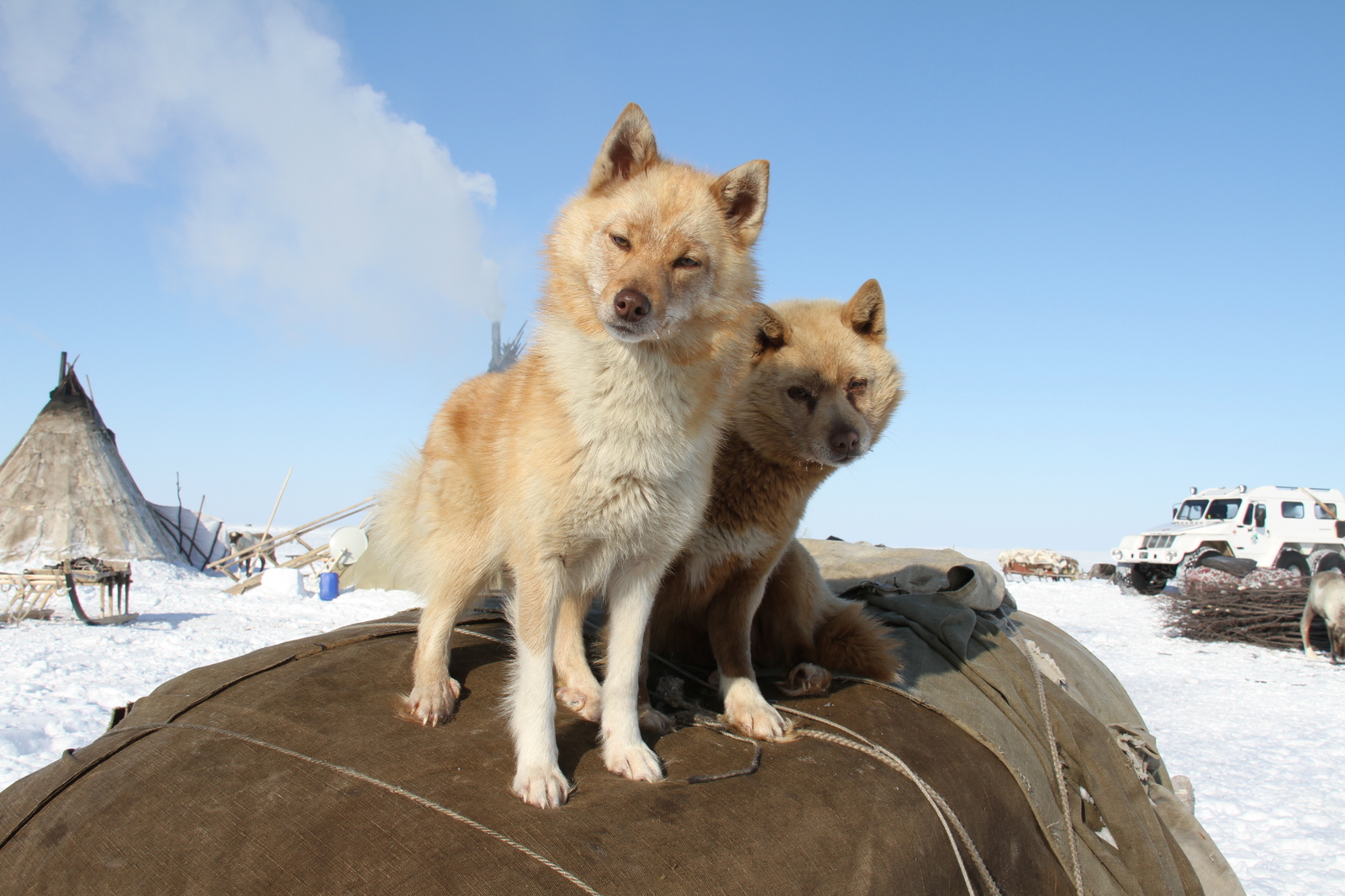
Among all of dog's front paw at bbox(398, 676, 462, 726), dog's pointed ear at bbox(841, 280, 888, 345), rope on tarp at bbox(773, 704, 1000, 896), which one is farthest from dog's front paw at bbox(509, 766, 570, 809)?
dog's pointed ear at bbox(841, 280, 888, 345)

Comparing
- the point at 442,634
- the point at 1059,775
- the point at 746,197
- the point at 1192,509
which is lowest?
the point at 1059,775

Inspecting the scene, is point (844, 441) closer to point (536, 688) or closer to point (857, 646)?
point (857, 646)

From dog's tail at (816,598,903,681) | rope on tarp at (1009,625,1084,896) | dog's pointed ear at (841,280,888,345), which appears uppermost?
dog's pointed ear at (841,280,888,345)

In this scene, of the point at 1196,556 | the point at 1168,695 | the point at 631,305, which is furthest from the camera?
the point at 1196,556

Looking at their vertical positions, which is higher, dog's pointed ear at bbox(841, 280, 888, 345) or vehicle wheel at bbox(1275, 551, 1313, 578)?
dog's pointed ear at bbox(841, 280, 888, 345)

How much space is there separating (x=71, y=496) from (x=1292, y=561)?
1212 inches

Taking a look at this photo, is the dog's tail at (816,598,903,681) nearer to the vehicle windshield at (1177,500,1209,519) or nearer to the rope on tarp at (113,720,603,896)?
the rope on tarp at (113,720,603,896)

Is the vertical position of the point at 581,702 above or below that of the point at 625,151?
below

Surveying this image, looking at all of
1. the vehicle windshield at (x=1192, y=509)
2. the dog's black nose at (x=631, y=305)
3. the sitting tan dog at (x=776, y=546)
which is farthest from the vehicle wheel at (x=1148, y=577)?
the dog's black nose at (x=631, y=305)

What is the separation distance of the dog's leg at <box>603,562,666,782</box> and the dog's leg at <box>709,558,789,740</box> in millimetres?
423

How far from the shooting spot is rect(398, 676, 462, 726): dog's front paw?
2.51 metres

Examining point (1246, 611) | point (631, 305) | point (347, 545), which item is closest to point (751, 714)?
point (631, 305)

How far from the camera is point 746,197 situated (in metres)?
3.00

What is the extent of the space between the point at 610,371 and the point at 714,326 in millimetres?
436
